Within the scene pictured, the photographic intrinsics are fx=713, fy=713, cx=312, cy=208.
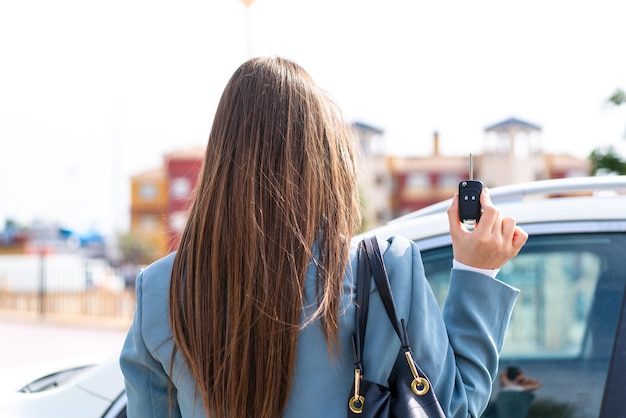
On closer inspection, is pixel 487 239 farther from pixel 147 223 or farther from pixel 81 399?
pixel 147 223

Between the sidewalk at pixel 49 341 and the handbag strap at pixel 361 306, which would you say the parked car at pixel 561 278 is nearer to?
the handbag strap at pixel 361 306

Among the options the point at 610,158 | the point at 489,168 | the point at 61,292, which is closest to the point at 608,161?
the point at 610,158

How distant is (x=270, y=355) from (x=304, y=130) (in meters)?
0.46

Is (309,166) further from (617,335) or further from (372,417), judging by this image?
(617,335)

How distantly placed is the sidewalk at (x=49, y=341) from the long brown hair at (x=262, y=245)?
9.39 meters

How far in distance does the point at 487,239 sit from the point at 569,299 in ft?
4.37

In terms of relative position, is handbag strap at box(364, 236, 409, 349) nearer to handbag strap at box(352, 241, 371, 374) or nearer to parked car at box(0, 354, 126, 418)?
handbag strap at box(352, 241, 371, 374)

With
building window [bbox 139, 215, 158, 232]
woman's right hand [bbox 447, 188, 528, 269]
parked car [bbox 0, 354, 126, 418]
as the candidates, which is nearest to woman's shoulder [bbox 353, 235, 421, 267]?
woman's right hand [bbox 447, 188, 528, 269]

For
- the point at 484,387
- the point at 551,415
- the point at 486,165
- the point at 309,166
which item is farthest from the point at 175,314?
the point at 486,165

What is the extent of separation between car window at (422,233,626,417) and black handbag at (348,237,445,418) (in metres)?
0.60

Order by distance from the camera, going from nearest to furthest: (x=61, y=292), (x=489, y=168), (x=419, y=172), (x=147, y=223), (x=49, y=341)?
(x=49, y=341) → (x=61, y=292) → (x=489, y=168) → (x=419, y=172) → (x=147, y=223)

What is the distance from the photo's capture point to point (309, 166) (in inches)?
57.2

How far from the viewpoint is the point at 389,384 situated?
1398 millimetres

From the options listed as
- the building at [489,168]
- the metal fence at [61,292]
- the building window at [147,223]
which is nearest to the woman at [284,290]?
the metal fence at [61,292]
